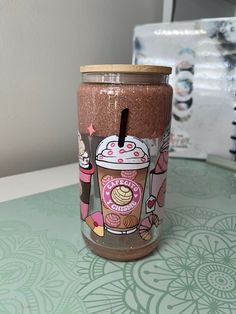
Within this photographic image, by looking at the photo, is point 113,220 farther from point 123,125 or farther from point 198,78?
point 198,78

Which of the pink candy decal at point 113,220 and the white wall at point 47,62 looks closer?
the pink candy decal at point 113,220

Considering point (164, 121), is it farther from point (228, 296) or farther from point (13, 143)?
point (13, 143)

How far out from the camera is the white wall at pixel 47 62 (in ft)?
1.81

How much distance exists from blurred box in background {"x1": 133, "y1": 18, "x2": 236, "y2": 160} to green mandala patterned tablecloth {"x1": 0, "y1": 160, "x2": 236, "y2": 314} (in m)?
0.23

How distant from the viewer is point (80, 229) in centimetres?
41

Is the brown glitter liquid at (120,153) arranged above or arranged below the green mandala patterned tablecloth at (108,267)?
above

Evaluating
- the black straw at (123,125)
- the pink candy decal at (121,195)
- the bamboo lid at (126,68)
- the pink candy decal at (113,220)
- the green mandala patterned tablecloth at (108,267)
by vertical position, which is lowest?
the green mandala patterned tablecloth at (108,267)

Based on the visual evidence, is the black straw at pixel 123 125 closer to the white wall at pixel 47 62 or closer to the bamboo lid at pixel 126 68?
the bamboo lid at pixel 126 68

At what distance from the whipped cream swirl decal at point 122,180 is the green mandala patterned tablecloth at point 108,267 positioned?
0.05m

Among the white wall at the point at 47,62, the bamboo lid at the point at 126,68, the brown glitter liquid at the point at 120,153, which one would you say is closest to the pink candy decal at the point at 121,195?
the brown glitter liquid at the point at 120,153

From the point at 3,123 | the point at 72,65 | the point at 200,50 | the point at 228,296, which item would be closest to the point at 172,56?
the point at 200,50

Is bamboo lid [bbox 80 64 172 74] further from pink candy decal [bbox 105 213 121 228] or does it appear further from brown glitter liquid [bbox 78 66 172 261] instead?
pink candy decal [bbox 105 213 121 228]

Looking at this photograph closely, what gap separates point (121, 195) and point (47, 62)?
1.28ft

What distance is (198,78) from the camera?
2.19 ft
